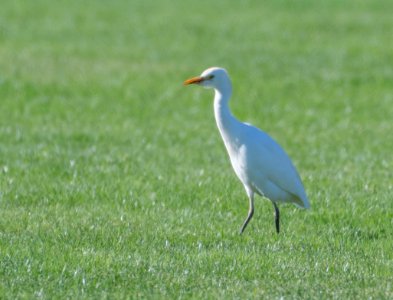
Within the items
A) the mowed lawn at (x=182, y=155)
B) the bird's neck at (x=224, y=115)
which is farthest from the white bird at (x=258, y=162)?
the mowed lawn at (x=182, y=155)

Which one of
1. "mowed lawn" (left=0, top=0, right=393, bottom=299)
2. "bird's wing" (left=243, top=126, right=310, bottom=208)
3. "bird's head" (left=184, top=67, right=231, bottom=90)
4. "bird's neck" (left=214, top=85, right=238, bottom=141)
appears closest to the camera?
"mowed lawn" (left=0, top=0, right=393, bottom=299)

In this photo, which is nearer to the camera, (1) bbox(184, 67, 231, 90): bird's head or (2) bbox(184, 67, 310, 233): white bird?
(2) bbox(184, 67, 310, 233): white bird

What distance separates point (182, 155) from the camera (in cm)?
1366

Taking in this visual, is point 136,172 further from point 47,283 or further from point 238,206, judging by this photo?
point 47,283

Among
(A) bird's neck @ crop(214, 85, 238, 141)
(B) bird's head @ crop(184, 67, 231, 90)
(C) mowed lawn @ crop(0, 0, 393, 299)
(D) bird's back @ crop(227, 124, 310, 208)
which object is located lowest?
(C) mowed lawn @ crop(0, 0, 393, 299)

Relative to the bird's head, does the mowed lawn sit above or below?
below

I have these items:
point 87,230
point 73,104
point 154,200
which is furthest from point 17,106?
point 87,230

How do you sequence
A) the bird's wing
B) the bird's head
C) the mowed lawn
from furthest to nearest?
the bird's head
the bird's wing
the mowed lawn

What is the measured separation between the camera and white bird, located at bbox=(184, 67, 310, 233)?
369 inches

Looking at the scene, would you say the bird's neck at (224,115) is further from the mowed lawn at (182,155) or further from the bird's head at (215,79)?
the mowed lawn at (182,155)

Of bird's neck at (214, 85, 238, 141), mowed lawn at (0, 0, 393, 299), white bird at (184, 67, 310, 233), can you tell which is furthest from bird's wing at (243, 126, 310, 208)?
mowed lawn at (0, 0, 393, 299)

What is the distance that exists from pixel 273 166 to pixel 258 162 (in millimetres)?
141

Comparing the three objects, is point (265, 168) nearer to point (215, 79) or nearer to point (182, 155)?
point (215, 79)

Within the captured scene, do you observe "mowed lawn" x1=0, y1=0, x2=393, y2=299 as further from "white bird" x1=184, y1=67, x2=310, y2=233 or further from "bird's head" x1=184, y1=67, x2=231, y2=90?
"bird's head" x1=184, y1=67, x2=231, y2=90
